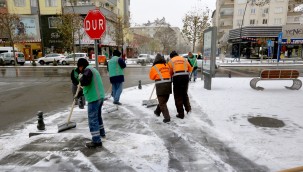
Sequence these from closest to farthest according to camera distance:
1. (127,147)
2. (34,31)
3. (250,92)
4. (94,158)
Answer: (94,158) → (127,147) → (250,92) → (34,31)

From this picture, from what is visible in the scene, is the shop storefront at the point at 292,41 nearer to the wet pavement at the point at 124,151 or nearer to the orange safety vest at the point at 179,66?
the orange safety vest at the point at 179,66

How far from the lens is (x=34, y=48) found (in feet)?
128

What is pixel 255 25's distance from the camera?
50.5m

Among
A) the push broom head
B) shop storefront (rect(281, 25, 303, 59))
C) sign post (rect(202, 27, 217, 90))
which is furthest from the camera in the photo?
shop storefront (rect(281, 25, 303, 59))

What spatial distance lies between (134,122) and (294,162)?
3.47m

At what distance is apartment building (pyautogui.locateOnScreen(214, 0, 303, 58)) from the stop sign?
2947cm

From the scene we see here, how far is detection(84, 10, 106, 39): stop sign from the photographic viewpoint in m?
5.51

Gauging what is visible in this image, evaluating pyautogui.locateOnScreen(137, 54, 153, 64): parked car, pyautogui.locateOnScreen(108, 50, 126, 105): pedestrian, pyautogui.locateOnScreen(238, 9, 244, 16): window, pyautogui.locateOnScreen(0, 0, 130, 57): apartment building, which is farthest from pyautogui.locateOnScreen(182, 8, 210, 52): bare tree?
pyautogui.locateOnScreen(238, 9, 244, 16): window

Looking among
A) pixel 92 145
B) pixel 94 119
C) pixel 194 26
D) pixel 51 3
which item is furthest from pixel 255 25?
pixel 92 145

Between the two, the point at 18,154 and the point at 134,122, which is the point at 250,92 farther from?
the point at 18,154

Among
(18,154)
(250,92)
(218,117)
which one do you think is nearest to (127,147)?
(18,154)

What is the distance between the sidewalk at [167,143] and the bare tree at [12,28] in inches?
1080

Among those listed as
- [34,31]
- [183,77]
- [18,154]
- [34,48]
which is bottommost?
[18,154]

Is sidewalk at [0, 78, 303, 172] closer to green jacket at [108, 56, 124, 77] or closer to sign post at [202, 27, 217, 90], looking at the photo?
green jacket at [108, 56, 124, 77]
